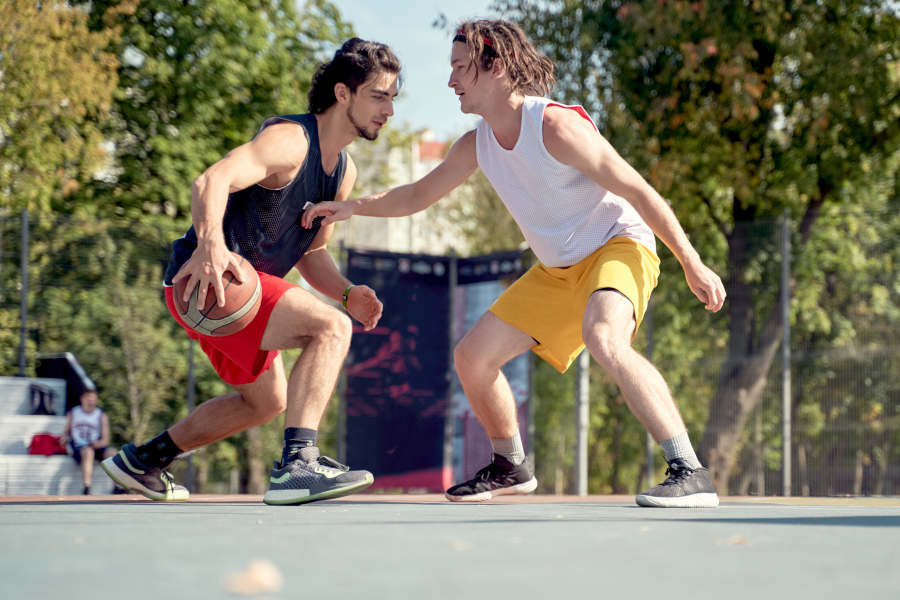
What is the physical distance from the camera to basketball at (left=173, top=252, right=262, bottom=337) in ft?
14.1

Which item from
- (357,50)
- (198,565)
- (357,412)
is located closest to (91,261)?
(357,412)

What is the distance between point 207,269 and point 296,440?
72cm

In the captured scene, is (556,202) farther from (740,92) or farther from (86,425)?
(740,92)

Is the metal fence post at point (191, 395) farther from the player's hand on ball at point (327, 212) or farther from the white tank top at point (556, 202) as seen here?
the white tank top at point (556, 202)

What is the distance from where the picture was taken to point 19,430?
12414mm

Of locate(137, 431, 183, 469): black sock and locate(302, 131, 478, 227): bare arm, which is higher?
locate(302, 131, 478, 227): bare arm

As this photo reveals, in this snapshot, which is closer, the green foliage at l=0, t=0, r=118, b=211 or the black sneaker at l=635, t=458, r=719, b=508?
the black sneaker at l=635, t=458, r=719, b=508

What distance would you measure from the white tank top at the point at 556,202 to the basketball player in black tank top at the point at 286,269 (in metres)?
0.59

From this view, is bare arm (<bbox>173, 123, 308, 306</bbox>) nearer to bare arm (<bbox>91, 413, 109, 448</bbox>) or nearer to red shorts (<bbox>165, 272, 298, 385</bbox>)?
red shorts (<bbox>165, 272, 298, 385</bbox>)

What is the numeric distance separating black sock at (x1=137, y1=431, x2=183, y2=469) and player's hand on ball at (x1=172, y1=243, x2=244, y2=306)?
105 cm

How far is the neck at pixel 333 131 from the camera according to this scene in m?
4.80

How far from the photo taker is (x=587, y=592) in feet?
6.04

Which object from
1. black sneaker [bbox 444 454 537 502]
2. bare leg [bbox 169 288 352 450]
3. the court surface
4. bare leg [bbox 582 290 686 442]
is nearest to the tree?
black sneaker [bbox 444 454 537 502]

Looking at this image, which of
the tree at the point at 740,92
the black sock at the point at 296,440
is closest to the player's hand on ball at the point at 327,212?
the black sock at the point at 296,440
